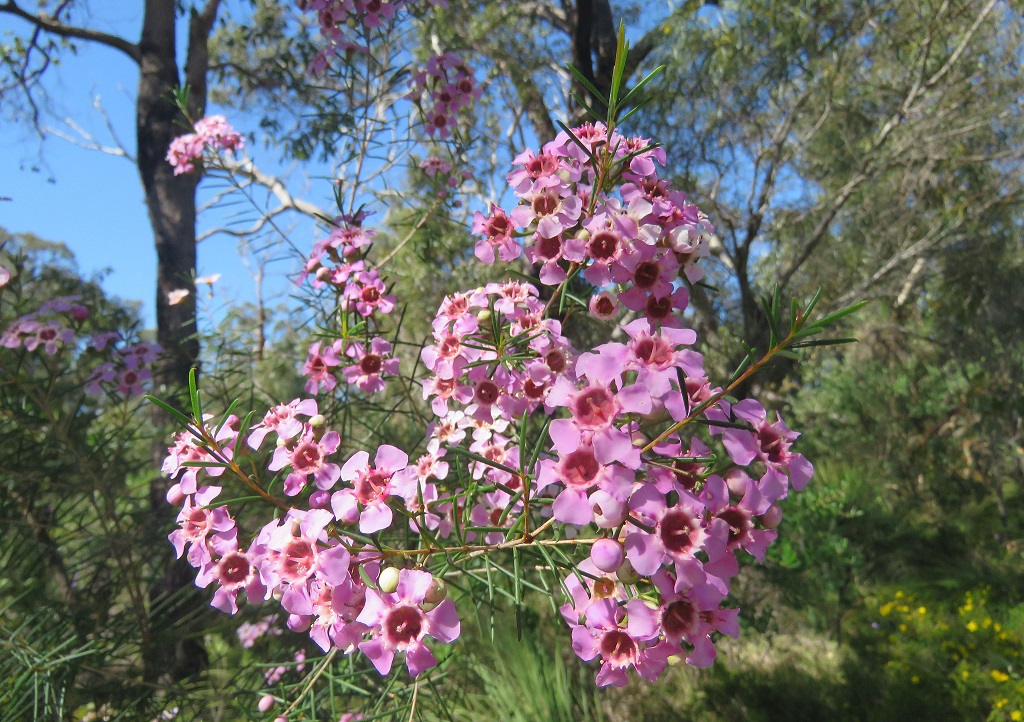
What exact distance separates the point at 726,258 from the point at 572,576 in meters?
5.97

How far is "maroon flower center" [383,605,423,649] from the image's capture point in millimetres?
759

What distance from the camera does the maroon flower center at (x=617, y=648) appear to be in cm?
77

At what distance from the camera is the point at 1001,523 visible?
21.0ft

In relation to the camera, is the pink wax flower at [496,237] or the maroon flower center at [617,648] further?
the pink wax flower at [496,237]

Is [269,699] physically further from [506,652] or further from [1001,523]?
[1001,523]

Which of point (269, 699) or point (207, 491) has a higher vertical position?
point (207, 491)

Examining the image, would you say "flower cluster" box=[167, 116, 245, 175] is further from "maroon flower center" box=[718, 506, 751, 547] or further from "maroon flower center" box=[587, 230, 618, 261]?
"maroon flower center" box=[718, 506, 751, 547]

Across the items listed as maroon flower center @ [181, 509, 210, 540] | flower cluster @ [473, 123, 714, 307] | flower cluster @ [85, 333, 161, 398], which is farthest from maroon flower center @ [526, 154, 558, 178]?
flower cluster @ [85, 333, 161, 398]

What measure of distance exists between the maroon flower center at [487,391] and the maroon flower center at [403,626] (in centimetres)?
48

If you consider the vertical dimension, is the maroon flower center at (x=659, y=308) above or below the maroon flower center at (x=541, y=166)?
below

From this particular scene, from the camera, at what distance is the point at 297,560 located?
0.80 meters

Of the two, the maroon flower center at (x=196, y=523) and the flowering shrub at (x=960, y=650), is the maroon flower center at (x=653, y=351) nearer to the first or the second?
the maroon flower center at (x=196, y=523)

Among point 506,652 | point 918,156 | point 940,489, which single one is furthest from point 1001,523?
point 506,652

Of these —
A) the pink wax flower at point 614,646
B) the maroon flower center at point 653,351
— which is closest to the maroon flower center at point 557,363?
the maroon flower center at point 653,351
